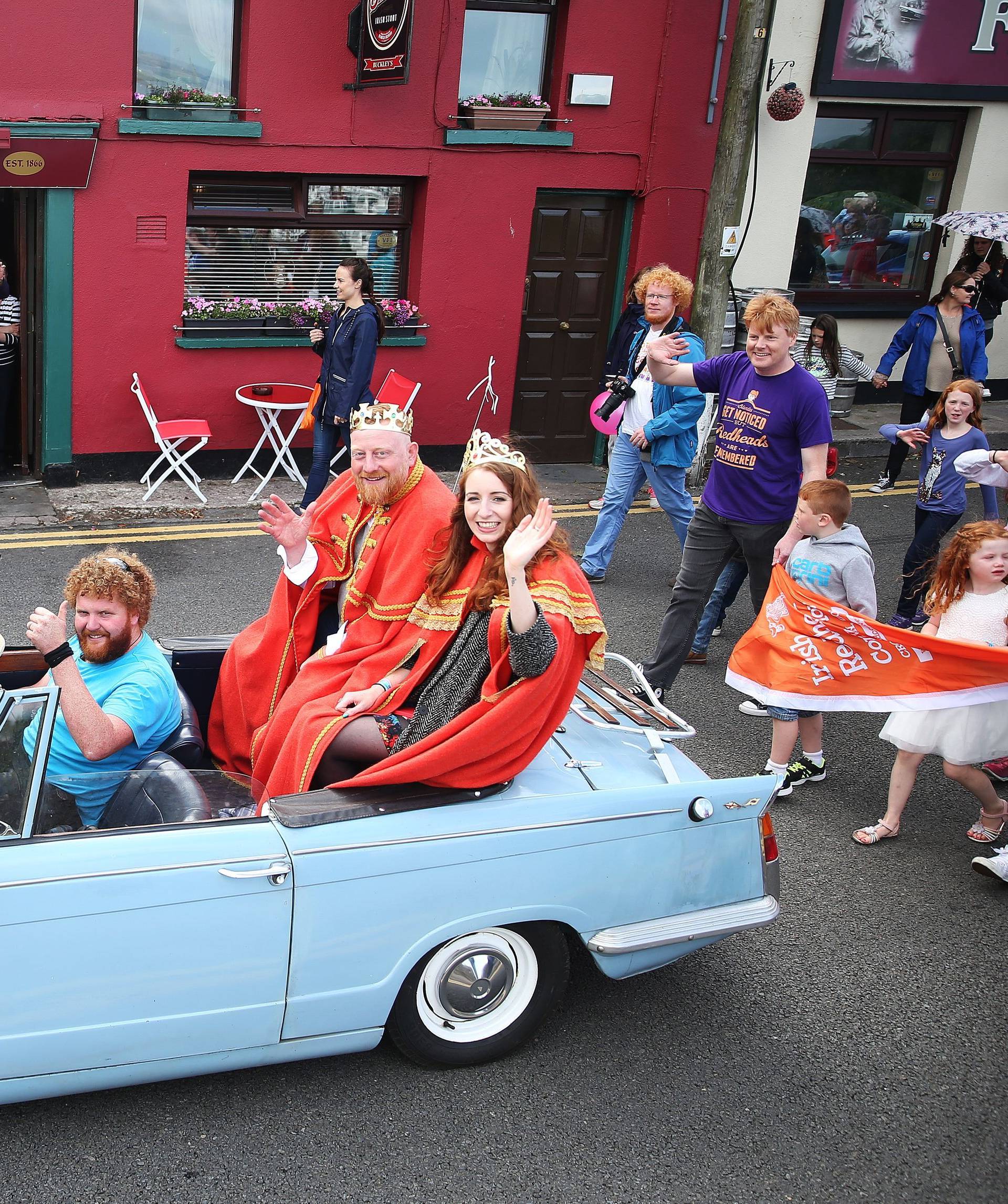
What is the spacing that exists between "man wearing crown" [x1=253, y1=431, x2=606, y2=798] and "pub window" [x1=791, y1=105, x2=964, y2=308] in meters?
10.2

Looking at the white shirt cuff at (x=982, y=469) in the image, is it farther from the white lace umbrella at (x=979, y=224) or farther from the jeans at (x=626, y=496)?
the white lace umbrella at (x=979, y=224)

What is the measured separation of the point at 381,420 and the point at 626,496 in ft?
12.6

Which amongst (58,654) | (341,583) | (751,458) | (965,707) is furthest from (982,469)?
(58,654)

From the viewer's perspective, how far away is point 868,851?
5.67 m

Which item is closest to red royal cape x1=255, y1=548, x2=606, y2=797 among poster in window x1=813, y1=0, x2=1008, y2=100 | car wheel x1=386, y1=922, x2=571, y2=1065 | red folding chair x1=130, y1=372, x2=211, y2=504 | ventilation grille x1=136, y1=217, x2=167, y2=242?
car wheel x1=386, y1=922, x2=571, y2=1065

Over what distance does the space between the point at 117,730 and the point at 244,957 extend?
37.6 inches

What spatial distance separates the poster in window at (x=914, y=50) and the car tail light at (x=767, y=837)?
34.0ft

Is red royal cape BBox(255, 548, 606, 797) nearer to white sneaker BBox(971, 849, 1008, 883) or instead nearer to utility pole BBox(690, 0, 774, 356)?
white sneaker BBox(971, 849, 1008, 883)

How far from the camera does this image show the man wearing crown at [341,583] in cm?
466

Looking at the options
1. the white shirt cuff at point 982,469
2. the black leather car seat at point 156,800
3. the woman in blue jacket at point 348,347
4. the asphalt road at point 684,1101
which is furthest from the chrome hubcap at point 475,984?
the woman in blue jacket at point 348,347

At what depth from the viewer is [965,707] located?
533 cm

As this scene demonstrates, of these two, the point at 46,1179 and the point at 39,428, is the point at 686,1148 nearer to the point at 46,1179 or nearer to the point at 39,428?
the point at 46,1179

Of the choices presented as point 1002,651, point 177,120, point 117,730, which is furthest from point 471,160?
point 117,730

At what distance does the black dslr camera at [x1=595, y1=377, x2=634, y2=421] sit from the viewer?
28.0ft
